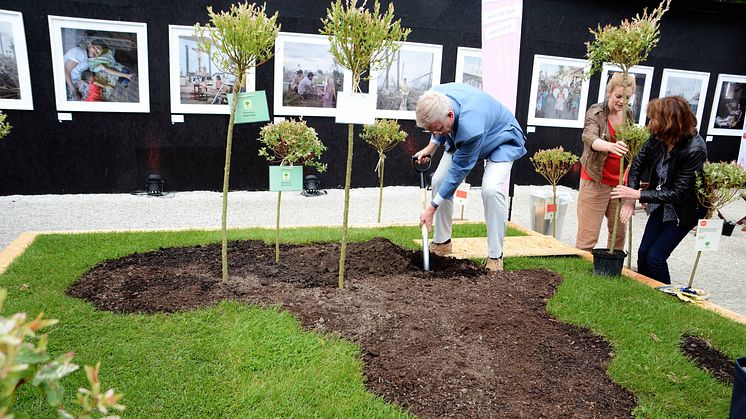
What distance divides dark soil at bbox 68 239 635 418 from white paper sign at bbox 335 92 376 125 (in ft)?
4.46

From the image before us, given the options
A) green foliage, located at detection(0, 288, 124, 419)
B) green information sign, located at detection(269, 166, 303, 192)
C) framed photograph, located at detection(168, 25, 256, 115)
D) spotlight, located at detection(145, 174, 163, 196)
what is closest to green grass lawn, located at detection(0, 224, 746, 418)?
green information sign, located at detection(269, 166, 303, 192)

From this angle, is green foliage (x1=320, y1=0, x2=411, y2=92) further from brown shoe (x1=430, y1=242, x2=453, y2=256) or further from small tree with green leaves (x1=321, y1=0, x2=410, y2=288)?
brown shoe (x1=430, y1=242, x2=453, y2=256)

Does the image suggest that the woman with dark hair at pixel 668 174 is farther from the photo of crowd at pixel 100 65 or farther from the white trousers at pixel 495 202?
the photo of crowd at pixel 100 65

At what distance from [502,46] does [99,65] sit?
6.07m

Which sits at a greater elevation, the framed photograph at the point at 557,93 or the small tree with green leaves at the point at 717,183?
the framed photograph at the point at 557,93

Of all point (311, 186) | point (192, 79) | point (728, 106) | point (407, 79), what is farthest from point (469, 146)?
point (728, 106)

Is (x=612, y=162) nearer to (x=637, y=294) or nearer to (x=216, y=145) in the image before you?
(x=637, y=294)

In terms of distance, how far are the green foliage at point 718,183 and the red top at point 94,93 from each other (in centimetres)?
811

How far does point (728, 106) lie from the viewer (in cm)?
1146

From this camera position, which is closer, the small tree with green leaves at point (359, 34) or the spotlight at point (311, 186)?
the small tree with green leaves at point (359, 34)

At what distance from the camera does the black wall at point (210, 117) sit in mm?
7789

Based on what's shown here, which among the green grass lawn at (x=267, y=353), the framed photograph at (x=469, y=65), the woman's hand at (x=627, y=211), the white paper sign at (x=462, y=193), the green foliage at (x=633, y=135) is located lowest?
the green grass lawn at (x=267, y=353)

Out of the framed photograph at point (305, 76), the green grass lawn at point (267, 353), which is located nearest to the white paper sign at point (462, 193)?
the green grass lawn at point (267, 353)

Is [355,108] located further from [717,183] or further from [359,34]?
[717,183]
